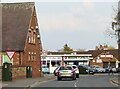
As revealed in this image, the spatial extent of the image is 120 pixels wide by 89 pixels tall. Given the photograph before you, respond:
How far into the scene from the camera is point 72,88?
2708 cm

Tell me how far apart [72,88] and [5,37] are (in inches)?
898

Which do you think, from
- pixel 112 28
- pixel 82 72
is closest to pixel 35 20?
pixel 112 28

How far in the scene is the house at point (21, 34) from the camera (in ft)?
156

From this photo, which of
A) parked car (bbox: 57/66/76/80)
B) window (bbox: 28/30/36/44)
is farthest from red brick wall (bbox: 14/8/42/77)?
parked car (bbox: 57/66/76/80)

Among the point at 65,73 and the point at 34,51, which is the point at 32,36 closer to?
the point at 34,51

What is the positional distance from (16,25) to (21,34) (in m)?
1.50

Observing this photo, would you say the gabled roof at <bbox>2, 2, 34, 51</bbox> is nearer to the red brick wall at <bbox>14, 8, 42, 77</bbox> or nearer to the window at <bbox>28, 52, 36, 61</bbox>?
the red brick wall at <bbox>14, 8, 42, 77</bbox>

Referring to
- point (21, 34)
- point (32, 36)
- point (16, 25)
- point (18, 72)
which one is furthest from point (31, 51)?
point (18, 72)

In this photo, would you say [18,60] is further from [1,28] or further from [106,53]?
[106,53]

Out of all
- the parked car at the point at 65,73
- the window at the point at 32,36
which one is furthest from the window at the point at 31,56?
the parked car at the point at 65,73

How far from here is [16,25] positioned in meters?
49.0

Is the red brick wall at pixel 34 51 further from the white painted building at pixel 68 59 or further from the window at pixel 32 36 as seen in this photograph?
the white painted building at pixel 68 59

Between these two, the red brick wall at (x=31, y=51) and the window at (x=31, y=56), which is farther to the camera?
the window at (x=31, y=56)

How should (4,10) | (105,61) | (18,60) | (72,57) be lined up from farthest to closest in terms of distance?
(105,61), (72,57), (4,10), (18,60)
